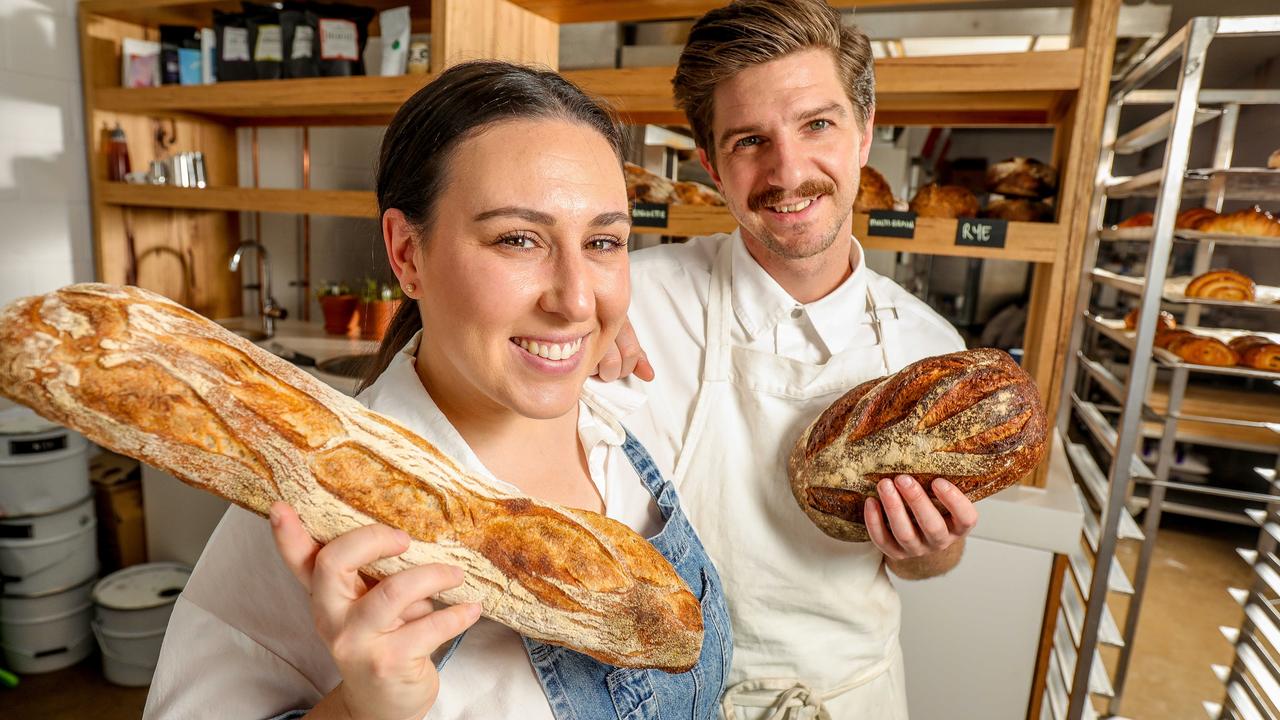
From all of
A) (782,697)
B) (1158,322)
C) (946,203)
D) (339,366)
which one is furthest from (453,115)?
(1158,322)

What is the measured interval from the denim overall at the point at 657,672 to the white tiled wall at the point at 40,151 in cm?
316

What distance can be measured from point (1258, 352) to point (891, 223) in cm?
152

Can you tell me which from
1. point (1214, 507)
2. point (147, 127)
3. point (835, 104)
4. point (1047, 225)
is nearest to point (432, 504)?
point (835, 104)

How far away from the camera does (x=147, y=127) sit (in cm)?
332

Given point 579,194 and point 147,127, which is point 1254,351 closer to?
point 579,194

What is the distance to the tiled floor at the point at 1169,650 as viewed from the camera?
2.68 metres

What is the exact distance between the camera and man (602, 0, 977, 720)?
1.30m

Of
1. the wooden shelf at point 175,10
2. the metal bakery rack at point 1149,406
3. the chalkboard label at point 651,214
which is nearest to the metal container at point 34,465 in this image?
the wooden shelf at point 175,10

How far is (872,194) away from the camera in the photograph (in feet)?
6.57

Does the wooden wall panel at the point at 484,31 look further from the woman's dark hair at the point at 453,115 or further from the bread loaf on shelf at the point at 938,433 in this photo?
the bread loaf on shelf at the point at 938,433

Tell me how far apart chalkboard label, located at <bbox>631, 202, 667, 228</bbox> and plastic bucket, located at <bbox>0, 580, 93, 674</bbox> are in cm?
258

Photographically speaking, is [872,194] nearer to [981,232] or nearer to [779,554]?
[981,232]

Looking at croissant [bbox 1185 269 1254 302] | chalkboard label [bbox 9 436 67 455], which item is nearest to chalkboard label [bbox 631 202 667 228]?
croissant [bbox 1185 269 1254 302]

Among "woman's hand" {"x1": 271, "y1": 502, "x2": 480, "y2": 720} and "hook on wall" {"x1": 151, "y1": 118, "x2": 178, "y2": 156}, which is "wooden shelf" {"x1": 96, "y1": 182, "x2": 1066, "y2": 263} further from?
"woman's hand" {"x1": 271, "y1": 502, "x2": 480, "y2": 720}
